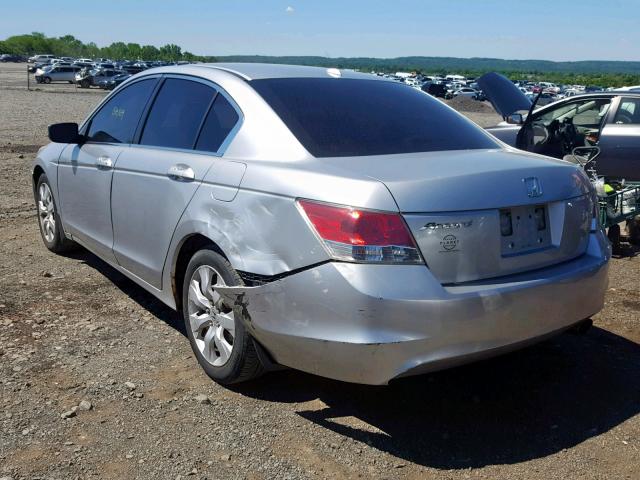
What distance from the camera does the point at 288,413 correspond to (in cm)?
355

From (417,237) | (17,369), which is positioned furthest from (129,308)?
(417,237)

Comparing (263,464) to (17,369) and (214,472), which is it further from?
(17,369)

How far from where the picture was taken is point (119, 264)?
4.80 metres

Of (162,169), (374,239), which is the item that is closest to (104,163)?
(162,169)

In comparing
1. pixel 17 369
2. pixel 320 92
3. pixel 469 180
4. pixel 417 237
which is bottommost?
pixel 17 369

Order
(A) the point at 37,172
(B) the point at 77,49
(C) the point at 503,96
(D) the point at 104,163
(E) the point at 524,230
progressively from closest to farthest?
1. (E) the point at 524,230
2. (D) the point at 104,163
3. (A) the point at 37,172
4. (C) the point at 503,96
5. (B) the point at 77,49

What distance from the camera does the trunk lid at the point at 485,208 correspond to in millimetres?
3031

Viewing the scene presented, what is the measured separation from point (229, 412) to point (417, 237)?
1358 millimetres

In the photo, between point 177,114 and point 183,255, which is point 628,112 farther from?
point 183,255

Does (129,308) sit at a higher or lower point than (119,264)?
lower

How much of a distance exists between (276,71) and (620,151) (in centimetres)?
598

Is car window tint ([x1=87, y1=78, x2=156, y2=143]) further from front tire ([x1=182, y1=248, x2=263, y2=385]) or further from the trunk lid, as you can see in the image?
the trunk lid

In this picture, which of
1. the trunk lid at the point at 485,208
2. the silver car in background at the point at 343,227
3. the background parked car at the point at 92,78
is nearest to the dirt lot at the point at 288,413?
the silver car in background at the point at 343,227

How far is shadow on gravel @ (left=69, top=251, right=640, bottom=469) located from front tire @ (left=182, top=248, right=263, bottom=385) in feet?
0.64
